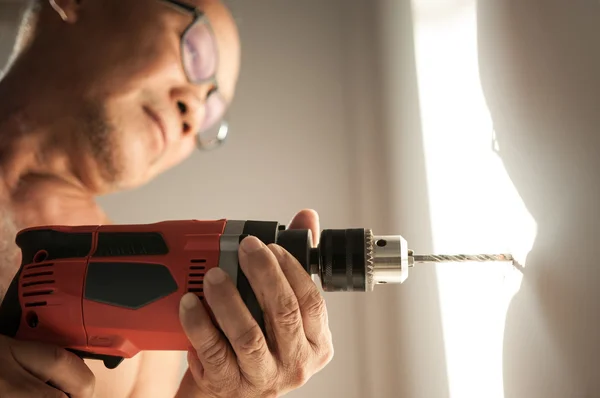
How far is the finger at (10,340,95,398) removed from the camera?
577 mm

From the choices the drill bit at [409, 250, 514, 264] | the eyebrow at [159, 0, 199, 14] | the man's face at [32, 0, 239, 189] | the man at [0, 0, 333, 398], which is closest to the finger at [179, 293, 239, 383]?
the drill bit at [409, 250, 514, 264]

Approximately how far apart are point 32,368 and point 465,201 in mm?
566

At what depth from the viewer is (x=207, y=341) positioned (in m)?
0.53

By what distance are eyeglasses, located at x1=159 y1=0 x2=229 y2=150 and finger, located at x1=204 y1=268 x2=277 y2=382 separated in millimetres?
684

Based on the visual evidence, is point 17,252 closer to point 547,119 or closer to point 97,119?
point 97,119

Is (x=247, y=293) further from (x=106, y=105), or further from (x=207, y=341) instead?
(x=106, y=105)

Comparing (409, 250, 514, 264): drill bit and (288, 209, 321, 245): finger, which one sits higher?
(288, 209, 321, 245): finger

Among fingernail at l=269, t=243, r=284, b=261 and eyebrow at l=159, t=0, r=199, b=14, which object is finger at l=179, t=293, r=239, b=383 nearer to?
fingernail at l=269, t=243, r=284, b=261

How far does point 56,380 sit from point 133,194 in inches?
23.4

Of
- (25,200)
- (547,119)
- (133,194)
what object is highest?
(133,194)

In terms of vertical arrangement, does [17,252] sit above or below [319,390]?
above

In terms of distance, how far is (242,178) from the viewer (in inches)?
44.3

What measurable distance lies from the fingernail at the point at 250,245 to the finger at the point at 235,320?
0.12 feet

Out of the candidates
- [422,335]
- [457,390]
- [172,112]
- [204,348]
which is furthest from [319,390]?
[172,112]
